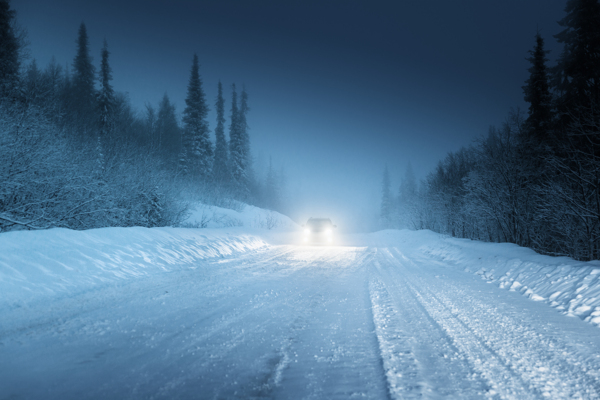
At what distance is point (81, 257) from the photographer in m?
6.83

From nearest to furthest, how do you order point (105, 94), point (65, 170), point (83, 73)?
point (65, 170), point (105, 94), point (83, 73)

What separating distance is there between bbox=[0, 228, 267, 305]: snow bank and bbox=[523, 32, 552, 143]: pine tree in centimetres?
2285

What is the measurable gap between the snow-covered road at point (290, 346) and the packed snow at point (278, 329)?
0.02 metres

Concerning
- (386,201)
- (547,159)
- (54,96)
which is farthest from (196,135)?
(386,201)

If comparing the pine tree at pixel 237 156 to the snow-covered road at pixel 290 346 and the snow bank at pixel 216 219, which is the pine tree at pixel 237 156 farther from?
the snow-covered road at pixel 290 346

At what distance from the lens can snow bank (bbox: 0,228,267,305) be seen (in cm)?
535

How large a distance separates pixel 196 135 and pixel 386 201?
165 ft

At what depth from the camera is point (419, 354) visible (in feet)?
11.2

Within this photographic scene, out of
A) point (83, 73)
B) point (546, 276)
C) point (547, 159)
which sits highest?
point (83, 73)

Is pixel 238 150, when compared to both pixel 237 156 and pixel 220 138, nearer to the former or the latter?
pixel 237 156

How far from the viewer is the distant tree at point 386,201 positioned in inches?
2713

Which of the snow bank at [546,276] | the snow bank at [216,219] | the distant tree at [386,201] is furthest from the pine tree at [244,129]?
the distant tree at [386,201]

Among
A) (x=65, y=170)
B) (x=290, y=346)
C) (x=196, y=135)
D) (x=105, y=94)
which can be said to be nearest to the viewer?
(x=290, y=346)

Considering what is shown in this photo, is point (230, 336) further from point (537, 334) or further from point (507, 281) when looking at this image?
point (507, 281)
